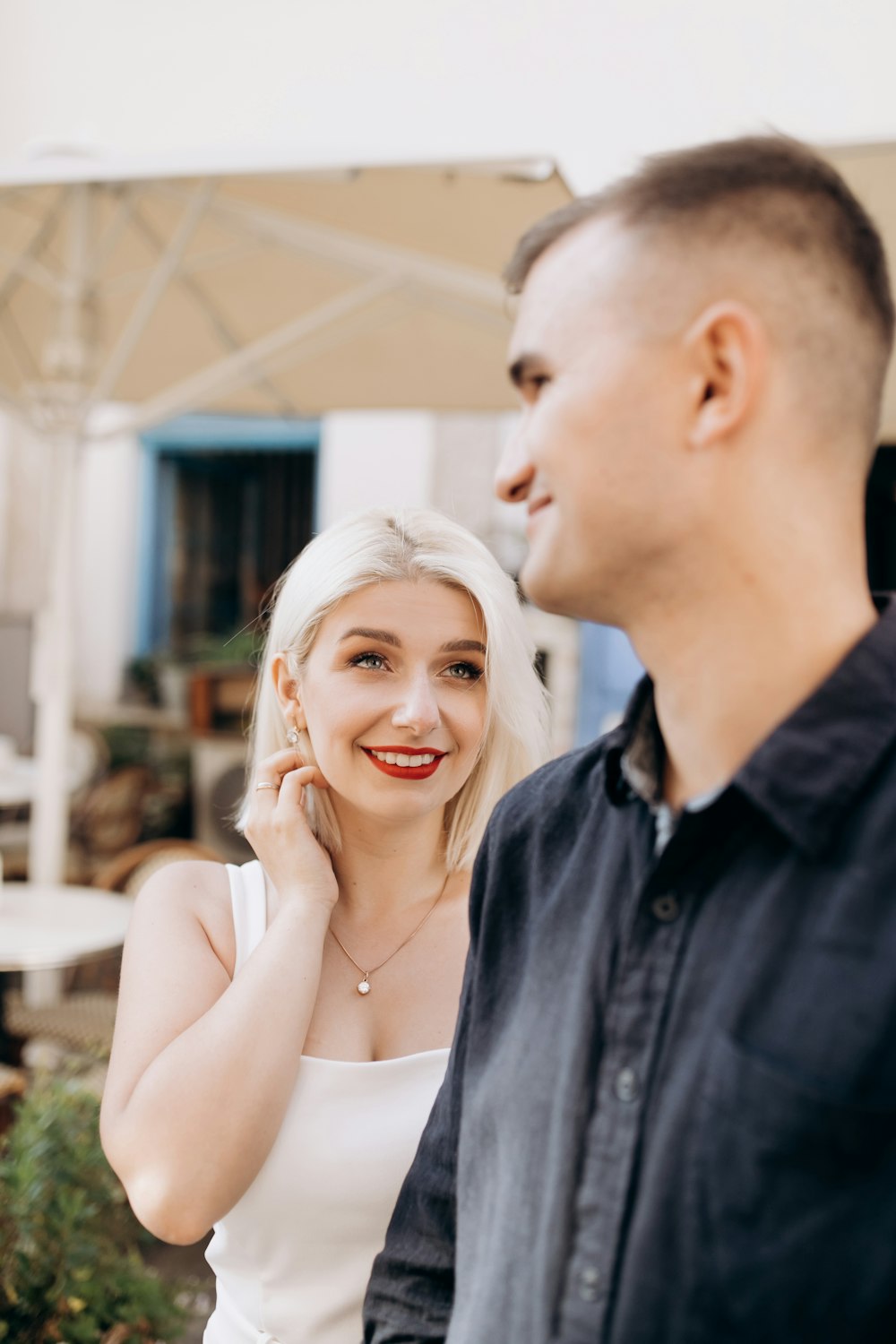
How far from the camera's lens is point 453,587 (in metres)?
1.83

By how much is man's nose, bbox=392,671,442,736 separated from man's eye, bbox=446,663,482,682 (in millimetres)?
66

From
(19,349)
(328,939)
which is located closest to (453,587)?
(328,939)

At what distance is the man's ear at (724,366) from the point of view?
885 mm

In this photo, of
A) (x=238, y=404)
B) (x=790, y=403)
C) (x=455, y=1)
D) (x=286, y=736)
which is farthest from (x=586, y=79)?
(x=790, y=403)

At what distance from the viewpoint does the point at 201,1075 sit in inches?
57.5

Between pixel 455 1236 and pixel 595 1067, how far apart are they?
39cm

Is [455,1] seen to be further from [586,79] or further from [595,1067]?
[595,1067]

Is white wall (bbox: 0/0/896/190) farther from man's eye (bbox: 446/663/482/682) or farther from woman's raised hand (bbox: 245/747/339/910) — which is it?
woman's raised hand (bbox: 245/747/339/910)

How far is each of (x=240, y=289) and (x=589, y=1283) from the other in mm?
4492

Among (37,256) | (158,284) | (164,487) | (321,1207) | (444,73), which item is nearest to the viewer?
(321,1207)

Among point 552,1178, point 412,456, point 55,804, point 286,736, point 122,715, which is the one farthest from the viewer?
point 122,715

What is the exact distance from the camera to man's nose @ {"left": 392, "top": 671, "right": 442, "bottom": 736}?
1.70 m

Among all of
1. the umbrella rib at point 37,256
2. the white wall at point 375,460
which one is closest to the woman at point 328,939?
the umbrella rib at point 37,256

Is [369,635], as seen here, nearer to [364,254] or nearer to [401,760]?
[401,760]
